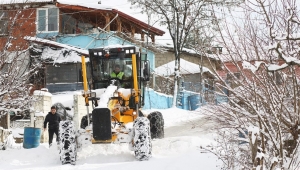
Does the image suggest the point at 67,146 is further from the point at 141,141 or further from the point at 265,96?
the point at 265,96

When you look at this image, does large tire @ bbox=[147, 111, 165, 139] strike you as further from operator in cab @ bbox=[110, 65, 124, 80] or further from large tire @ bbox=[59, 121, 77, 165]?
large tire @ bbox=[59, 121, 77, 165]

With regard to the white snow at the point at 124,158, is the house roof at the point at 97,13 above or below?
above

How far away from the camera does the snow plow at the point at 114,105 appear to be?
9.91 meters

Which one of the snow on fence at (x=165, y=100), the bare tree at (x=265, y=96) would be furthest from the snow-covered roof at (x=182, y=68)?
the bare tree at (x=265, y=96)

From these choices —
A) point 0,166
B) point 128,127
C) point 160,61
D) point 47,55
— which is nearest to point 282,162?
point 128,127

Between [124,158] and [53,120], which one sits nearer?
[124,158]

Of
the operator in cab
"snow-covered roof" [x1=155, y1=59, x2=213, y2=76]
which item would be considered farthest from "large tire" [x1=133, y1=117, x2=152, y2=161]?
"snow-covered roof" [x1=155, y1=59, x2=213, y2=76]

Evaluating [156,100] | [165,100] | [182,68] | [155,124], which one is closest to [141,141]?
[155,124]

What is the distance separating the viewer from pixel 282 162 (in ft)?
15.9

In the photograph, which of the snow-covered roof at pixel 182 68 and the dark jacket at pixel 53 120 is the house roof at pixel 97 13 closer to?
the snow-covered roof at pixel 182 68

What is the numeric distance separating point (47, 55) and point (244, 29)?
2255 cm

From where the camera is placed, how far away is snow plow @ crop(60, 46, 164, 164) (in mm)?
9906

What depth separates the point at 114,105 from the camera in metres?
10.9

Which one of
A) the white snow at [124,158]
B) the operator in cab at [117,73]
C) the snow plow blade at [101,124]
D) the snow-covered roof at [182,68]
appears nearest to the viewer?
the white snow at [124,158]
